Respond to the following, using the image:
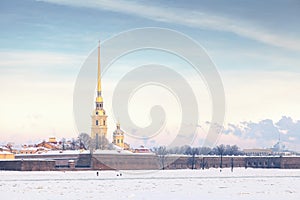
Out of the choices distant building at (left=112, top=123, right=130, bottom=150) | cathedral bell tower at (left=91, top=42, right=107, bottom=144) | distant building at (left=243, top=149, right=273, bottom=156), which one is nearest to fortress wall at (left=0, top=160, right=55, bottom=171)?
cathedral bell tower at (left=91, top=42, right=107, bottom=144)

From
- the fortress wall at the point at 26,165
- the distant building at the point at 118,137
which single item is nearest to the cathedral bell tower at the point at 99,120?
the distant building at the point at 118,137

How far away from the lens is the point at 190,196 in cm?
2655

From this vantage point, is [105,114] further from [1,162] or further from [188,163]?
[1,162]

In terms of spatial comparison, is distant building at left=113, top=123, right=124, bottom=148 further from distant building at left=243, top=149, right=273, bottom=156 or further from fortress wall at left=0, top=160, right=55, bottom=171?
fortress wall at left=0, top=160, right=55, bottom=171

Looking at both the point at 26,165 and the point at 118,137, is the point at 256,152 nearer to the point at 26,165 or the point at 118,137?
the point at 118,137

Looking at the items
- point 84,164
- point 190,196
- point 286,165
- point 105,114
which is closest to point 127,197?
point 190,196

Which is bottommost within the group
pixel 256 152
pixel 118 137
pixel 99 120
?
pixel 256 152

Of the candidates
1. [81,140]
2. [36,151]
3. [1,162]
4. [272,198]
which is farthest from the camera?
[81,140]

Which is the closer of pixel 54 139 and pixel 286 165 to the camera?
pixel 286 165

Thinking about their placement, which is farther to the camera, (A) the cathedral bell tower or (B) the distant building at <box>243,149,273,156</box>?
(B) the distant building at <box>243,149,273,156</box>

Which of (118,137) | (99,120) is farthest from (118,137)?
(99,120)

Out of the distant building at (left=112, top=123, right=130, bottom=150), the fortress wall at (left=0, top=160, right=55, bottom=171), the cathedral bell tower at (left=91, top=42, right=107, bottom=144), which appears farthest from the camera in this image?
the distant building at (left=112, top=123, right=130, bottom=150)

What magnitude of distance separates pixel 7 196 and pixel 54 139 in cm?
8519

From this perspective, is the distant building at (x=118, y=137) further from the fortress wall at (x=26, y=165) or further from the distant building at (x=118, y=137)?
the fortress wall at (x=26, y=165)
